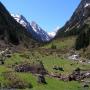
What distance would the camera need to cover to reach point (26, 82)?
64.0 metres

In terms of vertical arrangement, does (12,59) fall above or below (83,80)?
above

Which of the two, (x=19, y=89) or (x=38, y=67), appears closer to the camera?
(x=19, y=89)

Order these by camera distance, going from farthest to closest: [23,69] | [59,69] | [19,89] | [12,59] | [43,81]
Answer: [12,59]
[59,69]
[23,69]
[43,81]
[19,89]

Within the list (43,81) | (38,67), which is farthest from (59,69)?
(43,81)

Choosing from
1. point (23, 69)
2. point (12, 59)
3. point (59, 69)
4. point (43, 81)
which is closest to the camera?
point (43, 81)

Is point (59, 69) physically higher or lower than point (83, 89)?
higher

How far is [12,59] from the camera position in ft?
327

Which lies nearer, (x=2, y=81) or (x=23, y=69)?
(x=2, y=81)

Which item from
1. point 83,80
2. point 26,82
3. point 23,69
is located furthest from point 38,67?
point 26,82

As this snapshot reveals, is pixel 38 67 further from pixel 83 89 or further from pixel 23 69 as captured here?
pixel 83 89

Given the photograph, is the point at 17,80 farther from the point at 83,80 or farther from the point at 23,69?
the point at 83,80

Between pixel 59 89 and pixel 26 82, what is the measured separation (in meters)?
6.42

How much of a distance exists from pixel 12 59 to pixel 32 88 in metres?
39.1

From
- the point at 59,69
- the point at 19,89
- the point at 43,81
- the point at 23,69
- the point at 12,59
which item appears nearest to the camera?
the point at 19,89
